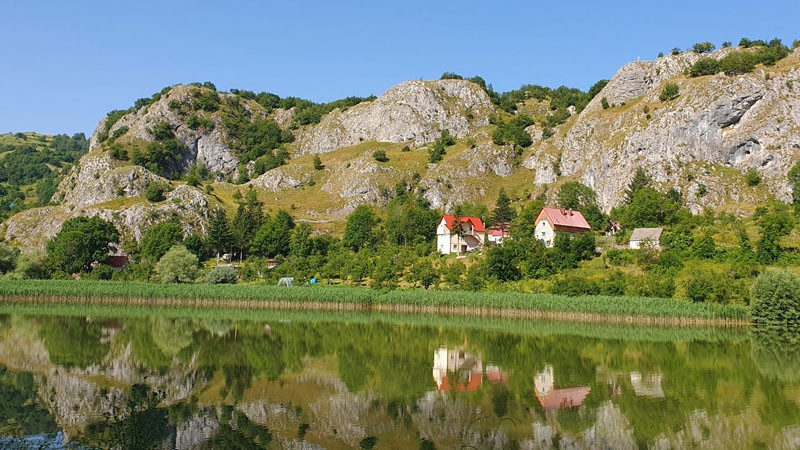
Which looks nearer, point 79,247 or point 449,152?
point 79,247

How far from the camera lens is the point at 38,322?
54.6 metres

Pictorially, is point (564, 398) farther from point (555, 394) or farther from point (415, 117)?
point (415, 117)

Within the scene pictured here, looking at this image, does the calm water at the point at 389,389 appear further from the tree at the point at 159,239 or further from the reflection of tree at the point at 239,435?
the tree at the point at 159,239

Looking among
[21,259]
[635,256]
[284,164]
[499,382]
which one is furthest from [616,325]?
[284,164]

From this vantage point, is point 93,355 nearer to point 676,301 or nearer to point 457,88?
point 676,301

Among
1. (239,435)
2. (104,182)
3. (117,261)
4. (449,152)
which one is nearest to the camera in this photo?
(239,435)

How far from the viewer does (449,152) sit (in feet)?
552

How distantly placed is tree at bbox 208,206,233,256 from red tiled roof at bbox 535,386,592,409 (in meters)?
94.1

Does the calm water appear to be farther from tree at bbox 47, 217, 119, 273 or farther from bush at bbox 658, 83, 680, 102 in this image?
bush at bbox 658, 83, 680, 102

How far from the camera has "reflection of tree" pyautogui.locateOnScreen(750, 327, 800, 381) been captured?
3506cm

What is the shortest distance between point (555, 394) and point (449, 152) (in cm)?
14190

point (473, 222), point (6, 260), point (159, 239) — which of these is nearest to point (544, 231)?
point (473, 222)

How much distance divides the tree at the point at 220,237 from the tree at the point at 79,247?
17.4m

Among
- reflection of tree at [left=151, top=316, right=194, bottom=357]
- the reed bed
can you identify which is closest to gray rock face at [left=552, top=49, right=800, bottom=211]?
the reed bed
